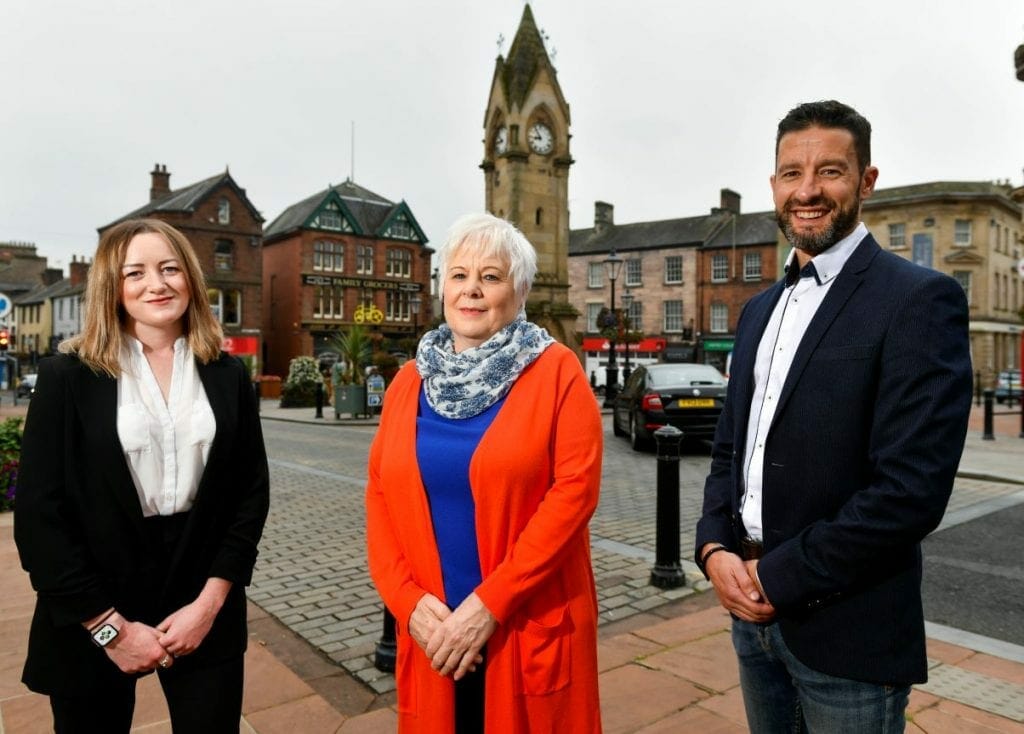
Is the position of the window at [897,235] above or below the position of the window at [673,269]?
above

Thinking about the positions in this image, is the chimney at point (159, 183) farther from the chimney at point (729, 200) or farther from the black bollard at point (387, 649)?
the black bollard at point (387, 649)

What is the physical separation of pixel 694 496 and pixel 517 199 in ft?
64.3

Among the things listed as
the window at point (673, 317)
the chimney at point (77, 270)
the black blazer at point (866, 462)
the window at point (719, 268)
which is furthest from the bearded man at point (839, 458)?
the chimney at point (77, 270)

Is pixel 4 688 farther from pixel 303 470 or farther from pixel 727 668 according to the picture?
pixel 303 470

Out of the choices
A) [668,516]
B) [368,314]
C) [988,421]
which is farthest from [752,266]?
[668,516]

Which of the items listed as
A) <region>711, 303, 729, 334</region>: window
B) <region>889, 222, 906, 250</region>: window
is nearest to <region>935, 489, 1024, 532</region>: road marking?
<region>711, 303, 729, 334</region>: window

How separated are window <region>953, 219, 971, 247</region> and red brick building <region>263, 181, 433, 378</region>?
30.5 metres

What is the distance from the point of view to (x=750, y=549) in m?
1.89

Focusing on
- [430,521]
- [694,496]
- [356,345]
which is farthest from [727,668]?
[356,345]

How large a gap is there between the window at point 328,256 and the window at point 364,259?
993 mm

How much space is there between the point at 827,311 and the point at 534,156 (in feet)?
85.0

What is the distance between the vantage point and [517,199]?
26.2m

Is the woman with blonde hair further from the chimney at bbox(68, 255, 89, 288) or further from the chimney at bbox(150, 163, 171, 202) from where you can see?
the chimney at bbox(68, 255, 89, 288)

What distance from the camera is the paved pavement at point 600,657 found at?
307 centimetres
